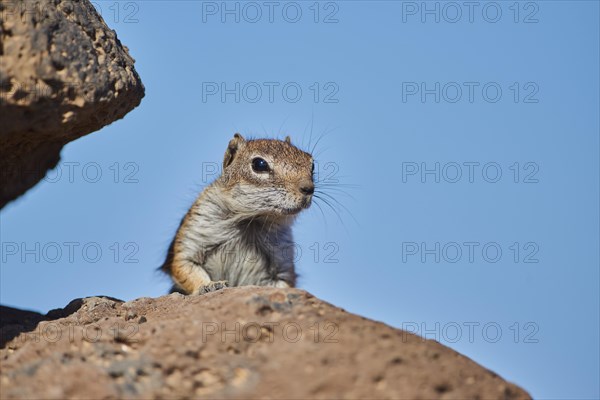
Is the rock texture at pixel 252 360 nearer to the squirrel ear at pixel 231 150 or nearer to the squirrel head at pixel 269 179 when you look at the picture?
the squirrel head at pixel 269 179

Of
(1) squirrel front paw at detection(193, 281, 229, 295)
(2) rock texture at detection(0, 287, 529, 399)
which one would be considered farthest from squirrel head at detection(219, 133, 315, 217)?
(2) rock texture at detection(0, 287, 529, 399)

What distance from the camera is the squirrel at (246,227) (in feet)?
37.3

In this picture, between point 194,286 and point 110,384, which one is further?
point 194,286

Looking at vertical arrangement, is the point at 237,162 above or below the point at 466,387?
above

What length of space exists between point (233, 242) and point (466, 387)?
595 cm

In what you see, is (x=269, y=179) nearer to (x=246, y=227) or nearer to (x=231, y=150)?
(x=246, y=227)

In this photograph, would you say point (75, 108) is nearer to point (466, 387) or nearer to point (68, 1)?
point (68, 1)

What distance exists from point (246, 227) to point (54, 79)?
5092 mm

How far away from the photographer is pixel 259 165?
11594 millimetres

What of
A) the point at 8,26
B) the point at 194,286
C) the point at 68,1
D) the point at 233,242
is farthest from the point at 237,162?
the point at 8,26

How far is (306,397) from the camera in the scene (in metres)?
5.89

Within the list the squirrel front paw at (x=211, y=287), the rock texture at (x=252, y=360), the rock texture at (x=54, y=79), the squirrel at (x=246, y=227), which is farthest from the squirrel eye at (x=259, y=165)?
the rock texture at (x=252, y=360)

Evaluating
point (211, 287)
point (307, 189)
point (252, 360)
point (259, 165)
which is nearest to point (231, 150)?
point (259, 165)

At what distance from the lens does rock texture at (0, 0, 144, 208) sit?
22.9 ft
